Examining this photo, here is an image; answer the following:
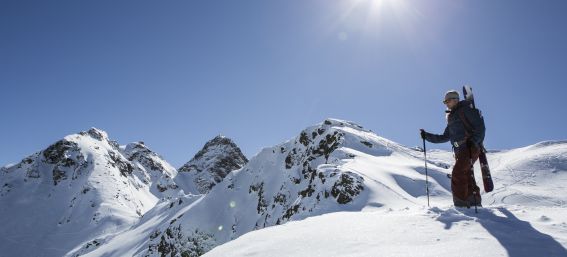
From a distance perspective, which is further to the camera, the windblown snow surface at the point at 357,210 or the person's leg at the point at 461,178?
the person's leg at the point at 461,178

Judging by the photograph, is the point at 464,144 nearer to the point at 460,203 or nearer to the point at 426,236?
the point at 460,203

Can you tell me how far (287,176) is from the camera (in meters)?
75.9

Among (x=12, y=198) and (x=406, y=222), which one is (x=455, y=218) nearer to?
(x=406, y=222)

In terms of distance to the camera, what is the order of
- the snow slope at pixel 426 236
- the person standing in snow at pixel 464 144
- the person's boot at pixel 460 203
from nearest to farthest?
the snow slope at pixel 426 236
the person's boot at pixel 460 203
the person standing in snow at pixel 464 144

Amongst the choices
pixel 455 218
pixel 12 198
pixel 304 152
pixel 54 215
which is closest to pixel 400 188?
pixel 455 218

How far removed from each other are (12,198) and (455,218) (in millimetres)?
188536

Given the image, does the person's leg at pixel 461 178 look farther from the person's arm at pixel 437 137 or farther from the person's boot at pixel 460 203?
the person's arm at pixel 437 137

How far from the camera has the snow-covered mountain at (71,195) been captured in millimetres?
127750

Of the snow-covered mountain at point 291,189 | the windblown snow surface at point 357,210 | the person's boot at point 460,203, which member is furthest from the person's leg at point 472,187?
the snow-covered mountain at point 291,189

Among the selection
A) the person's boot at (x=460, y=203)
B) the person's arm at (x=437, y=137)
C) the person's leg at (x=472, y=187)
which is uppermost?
the person's arm at (x=437, y=137)

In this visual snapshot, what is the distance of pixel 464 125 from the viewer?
755 centimetres

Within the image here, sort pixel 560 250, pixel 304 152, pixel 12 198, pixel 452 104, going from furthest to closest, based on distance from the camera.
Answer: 1. pixel 12 198
2. pixel 304 152
3. pixel 452 104
4. pixel 560 250

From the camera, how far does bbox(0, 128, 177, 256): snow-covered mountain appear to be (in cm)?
12775

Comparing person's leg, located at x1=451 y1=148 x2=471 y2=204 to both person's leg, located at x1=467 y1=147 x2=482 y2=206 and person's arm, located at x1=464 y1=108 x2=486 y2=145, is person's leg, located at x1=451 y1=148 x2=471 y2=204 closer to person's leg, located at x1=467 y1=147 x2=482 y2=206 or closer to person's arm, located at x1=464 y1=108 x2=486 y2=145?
person's leg, located at x1=467 y1=147 x2=482 y2=206
